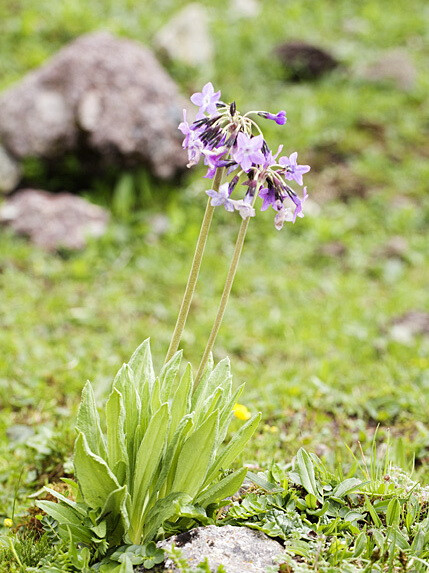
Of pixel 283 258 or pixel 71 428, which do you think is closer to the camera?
pixel 71 428

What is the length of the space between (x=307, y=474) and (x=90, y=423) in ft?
2.41

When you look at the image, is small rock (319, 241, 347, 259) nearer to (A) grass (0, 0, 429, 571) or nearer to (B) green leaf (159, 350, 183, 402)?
(A) grass (0, 0, 429, 571)

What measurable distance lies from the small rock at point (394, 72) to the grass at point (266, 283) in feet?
0.41

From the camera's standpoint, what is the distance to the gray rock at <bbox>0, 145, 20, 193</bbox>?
6176mm

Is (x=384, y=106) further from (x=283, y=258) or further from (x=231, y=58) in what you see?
(x=283, y=258)

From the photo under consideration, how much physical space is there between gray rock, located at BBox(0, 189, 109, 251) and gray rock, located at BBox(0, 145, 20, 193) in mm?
120

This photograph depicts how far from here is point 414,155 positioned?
779 centimetres

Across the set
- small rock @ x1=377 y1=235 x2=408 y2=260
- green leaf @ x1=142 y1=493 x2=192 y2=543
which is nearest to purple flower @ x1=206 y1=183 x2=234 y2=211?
green leaf @ x1=142 y1=493 x2=192 y2=543

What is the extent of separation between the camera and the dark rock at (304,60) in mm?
8969

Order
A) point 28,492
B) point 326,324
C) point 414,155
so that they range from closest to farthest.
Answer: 1. point 28,492
2. point 326,324
3. point 414,155

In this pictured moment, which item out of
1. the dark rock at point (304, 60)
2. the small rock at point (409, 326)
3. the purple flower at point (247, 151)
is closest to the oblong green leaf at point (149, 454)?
the purple flower at point (247, 151)

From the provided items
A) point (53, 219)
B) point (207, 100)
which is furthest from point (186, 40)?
point (207, 100)

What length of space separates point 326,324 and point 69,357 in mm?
1986

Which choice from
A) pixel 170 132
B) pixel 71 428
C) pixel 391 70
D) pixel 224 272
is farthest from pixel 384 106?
pixel 71 428
